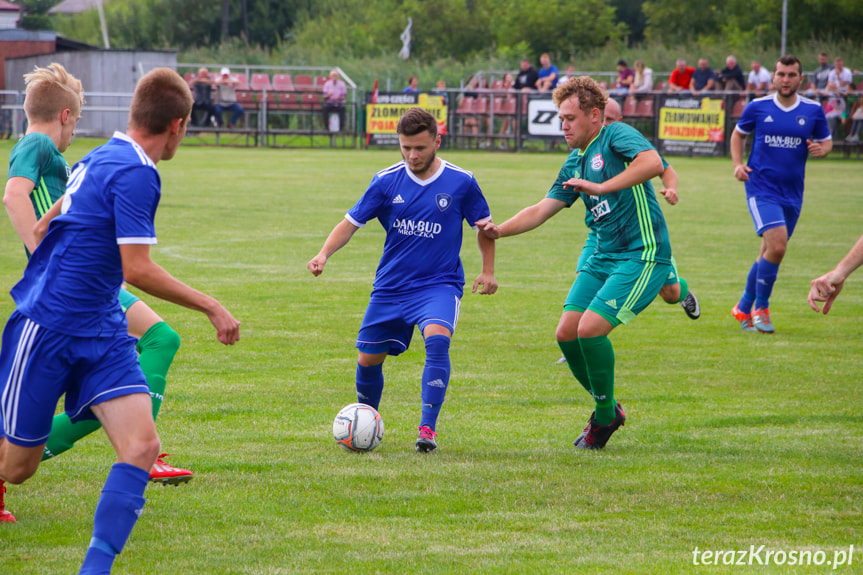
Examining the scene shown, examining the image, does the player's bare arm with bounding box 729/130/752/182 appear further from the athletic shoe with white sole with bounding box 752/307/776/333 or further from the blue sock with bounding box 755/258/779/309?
the athletic shoe with white sole with bounding box 752/307/776/333

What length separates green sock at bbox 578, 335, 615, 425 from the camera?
5574 mm

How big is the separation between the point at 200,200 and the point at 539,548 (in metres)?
15.2

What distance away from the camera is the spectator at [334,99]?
32.2m

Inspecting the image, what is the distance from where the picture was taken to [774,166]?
379 inches

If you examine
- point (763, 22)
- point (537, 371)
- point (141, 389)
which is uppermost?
point (763, 22)

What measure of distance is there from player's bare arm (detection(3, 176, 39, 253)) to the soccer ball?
5.97ft

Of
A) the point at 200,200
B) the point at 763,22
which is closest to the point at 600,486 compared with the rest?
the point at 200,200

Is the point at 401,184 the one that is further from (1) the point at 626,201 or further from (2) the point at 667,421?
(2) the point at 667,421

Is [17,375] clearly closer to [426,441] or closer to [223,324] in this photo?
[223,324]

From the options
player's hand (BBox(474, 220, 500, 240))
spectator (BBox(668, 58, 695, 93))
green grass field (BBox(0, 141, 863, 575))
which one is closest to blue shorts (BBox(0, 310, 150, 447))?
green grass field (BBox(0, 141, 863, 575))

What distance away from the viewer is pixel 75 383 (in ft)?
11.7

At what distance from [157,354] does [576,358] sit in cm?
252

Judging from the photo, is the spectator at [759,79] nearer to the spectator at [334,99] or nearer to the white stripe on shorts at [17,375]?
the spectator at [334,99]

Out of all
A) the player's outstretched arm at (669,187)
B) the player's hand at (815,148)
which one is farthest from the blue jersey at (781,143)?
the player's outstretched arm at (669,187)
